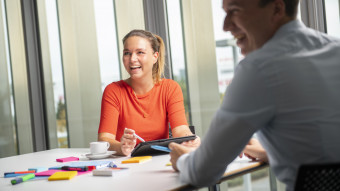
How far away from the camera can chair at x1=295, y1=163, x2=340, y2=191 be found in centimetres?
87

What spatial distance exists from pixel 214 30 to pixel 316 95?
2.20m

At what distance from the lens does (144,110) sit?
265 cm

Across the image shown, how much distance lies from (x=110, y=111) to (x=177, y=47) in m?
1.11

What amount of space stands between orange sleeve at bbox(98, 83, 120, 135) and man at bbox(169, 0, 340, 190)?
57.5 inches

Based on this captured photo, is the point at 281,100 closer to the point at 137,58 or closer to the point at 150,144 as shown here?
the point at 150,144

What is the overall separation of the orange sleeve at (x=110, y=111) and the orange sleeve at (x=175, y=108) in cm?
36

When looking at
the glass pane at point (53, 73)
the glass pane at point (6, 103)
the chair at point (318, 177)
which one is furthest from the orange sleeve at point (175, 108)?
the glass pane at point (6, 103)

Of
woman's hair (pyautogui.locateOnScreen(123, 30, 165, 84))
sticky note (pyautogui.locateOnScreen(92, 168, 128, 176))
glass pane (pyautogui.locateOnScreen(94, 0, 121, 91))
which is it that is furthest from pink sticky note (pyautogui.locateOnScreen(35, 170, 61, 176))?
glass pane (pyautogui.locateOnScreen(94, 0, 121, 91))

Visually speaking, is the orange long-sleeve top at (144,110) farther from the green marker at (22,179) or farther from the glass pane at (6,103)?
the glass pane at (6,103)

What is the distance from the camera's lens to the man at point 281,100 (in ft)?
3.19

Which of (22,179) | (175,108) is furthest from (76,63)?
(22,179)

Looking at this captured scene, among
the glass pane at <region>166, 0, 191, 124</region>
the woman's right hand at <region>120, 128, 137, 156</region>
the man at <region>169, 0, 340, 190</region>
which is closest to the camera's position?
the man at <region>169, 0, 340, 190</region>

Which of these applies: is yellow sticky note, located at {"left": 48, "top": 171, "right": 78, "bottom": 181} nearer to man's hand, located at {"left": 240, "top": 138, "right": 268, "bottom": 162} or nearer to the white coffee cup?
the white coffee cup

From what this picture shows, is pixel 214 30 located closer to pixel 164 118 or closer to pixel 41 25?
pixel 164 118
